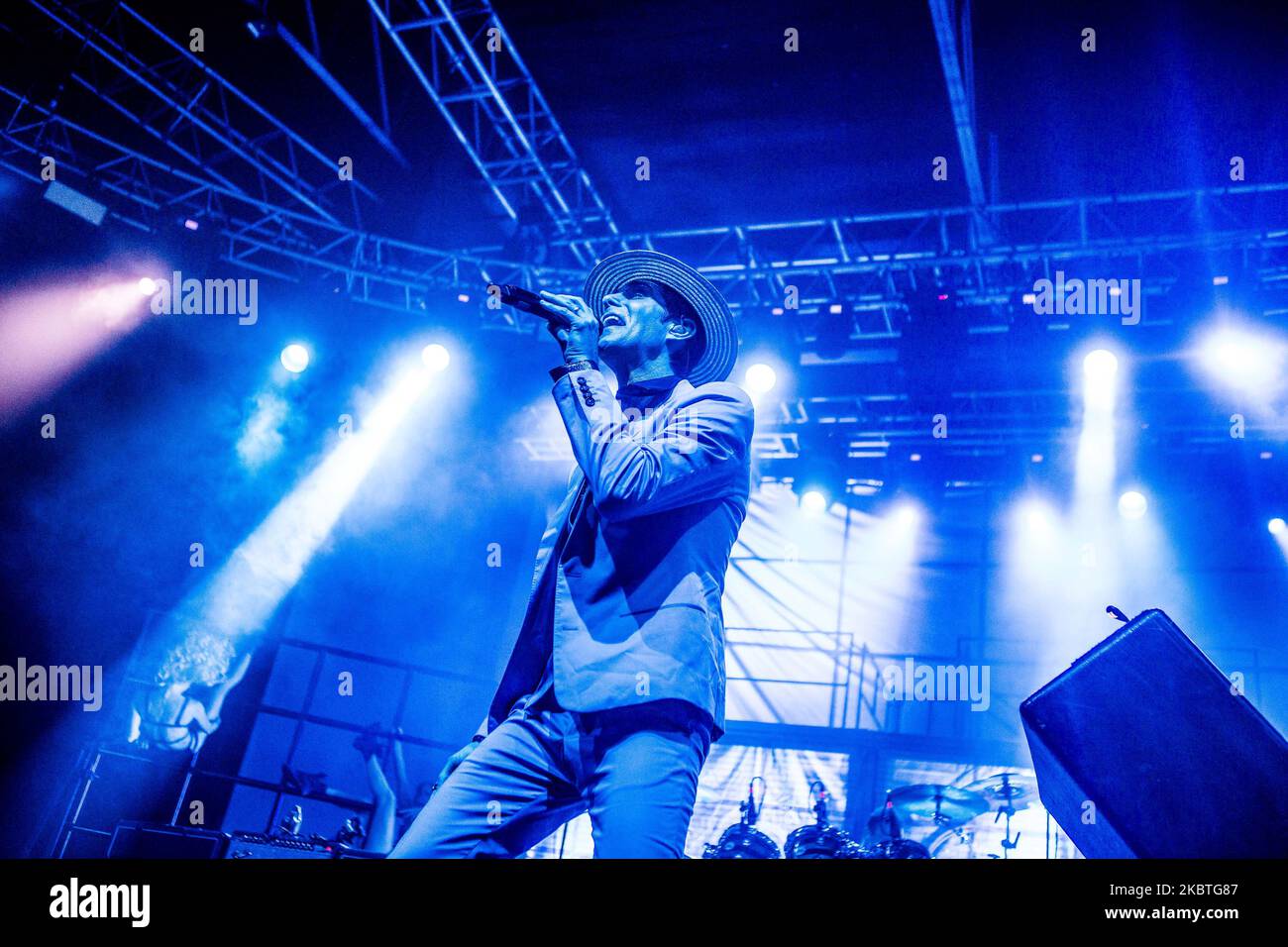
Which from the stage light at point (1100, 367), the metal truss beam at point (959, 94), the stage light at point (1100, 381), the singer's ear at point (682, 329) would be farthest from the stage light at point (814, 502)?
the singer's ear at point (682, 329)

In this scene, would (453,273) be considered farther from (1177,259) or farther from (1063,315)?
(1177,259)

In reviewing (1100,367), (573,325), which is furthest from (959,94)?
(573,325)

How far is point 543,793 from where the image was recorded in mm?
1804

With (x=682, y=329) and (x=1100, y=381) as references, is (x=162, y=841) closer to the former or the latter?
(x=682, y=329)

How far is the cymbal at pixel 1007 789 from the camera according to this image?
7109mm

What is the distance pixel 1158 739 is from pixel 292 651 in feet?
31.4

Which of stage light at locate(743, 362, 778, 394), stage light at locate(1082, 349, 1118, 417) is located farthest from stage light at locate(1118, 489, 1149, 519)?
stage light at locate(743, 362, 778, 394)

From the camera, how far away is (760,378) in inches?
379

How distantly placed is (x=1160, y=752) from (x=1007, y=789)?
232 inches

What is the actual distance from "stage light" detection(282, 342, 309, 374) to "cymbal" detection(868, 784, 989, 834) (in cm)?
680

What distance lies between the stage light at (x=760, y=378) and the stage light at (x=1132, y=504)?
14.3 feet

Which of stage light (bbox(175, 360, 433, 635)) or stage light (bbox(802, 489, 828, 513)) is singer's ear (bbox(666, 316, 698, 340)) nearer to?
stage light (bbox(175, 360, 433, 635))

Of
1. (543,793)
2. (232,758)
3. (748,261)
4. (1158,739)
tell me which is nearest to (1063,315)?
(748,261)

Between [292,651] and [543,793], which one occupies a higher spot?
[292,651]
